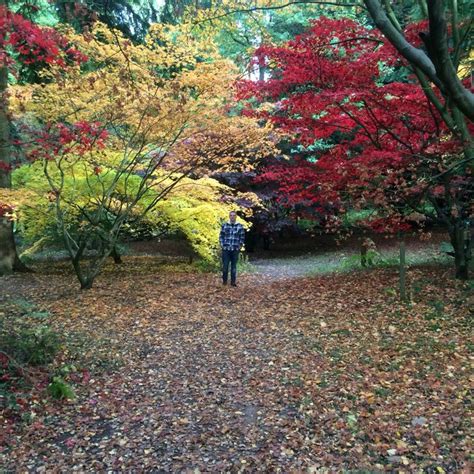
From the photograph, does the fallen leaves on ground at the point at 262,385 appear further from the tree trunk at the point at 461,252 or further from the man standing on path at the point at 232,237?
the man standing on path at the point at 232,237

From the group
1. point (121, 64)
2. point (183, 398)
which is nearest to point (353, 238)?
point (121, 64)

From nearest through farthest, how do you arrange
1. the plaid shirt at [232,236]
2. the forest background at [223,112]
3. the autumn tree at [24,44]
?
the autumn tree at [24,44], the forest background at [223,112], the plaid shirt at [232,236]

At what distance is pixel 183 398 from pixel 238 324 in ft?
7.69

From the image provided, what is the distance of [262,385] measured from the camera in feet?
14.3

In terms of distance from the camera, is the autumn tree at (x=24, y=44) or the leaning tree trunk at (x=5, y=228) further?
the leaning tree trunk at (x=5, y=228)

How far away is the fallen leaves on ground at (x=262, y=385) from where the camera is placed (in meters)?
3.22

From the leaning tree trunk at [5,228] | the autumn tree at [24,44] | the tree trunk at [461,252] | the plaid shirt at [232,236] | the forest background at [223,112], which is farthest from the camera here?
the leaning tree trunk at [5,228]

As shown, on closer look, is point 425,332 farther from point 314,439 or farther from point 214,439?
point 214,439

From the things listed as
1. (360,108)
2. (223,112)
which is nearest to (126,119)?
(223,112)

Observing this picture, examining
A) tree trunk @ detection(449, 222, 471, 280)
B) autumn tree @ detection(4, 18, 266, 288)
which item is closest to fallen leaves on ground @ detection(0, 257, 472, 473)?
tree trunk @ detection(449, 222, 471, 280)

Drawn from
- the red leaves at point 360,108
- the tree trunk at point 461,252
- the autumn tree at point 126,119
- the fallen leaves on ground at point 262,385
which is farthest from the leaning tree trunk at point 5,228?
the tree trunk at point 461,252

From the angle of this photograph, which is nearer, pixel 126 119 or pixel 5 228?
pixel 126 119

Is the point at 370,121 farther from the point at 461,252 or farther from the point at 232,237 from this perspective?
the point at 232,237

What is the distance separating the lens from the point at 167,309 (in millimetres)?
7246
